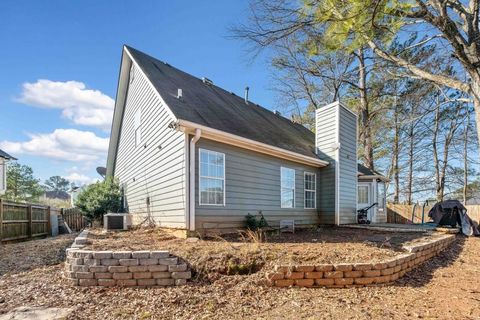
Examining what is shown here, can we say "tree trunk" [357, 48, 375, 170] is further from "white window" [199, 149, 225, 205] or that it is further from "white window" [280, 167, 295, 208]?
A: "white window" [199, 149, 225, 205]

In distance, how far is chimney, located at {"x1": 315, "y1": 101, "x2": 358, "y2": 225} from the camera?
1056cm

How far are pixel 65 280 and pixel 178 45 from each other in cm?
954

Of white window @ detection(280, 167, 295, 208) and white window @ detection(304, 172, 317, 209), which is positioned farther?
white window @ detection(304, 172, 317, 209)

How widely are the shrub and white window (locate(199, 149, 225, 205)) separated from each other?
6.09 m

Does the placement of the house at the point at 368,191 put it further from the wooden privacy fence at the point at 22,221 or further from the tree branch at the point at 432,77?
the wooden privacy fence at the point at 22,221

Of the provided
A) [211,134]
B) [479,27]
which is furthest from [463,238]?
[211,134]

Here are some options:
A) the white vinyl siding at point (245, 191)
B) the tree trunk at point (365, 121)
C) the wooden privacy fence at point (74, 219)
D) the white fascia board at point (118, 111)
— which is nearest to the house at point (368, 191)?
the tree trunk at point (365, 121)

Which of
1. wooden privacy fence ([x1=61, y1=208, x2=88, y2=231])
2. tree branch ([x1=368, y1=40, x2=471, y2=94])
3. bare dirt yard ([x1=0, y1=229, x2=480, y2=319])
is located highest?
tree branch ([x1=368, y1=40, x2=471, y2=94])

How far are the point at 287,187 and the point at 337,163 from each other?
2.32 m

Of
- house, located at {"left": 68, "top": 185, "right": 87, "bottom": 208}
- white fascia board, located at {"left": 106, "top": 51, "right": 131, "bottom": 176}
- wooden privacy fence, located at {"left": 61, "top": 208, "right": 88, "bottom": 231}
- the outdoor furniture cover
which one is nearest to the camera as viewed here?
the outdoor furniture cover

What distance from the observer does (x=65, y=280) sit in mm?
4289

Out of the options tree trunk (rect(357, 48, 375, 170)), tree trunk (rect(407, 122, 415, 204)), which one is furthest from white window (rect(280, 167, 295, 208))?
tree trunk (rect(407, 122, 415, 204))

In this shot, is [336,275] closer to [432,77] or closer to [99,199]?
[432,77]

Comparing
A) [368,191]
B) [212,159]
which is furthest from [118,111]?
[368,191]
